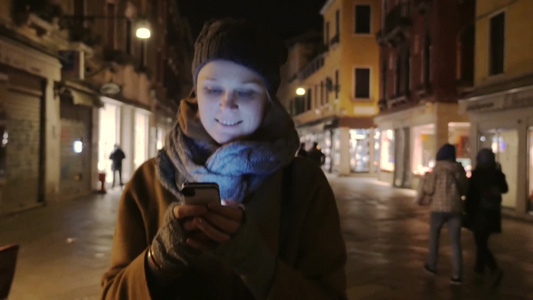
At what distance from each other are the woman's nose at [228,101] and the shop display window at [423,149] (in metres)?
20.3

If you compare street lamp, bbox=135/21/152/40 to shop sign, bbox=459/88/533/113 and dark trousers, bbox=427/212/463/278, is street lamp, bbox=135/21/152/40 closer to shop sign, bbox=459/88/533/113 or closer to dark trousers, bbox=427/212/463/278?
dark trousers, bbox=427/212/463/278

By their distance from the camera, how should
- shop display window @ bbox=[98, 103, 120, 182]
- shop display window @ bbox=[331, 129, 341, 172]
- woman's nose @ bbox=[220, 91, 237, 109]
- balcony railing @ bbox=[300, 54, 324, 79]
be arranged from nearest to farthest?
woman's nose @ bbox=[220, 91, 237, 109], shop display window @ bbox=[98, 103, 120, 182], shop display window @ bbox=[331, 129, 341, 172], balcony railing @ bbox=[300, 54, 324, 79]

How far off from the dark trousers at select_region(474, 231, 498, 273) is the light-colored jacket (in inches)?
19.9

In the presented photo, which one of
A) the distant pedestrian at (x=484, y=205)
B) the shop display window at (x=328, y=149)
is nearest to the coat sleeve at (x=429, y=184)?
the distant pedestrian at (x=484, y=205)

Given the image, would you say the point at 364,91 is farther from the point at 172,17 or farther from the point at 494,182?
the point at 494,182

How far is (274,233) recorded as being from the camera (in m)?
1.55

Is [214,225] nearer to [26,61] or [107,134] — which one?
[26,61]

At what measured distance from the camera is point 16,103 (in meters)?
12.9

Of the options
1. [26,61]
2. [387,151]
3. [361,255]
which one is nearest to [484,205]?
[361,255]

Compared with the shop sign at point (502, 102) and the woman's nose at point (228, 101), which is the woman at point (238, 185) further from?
the shop sign at point (502, 102)

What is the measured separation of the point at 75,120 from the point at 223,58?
16.8m

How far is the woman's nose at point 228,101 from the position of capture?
157 cm

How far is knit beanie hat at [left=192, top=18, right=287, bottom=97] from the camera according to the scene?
1.55m

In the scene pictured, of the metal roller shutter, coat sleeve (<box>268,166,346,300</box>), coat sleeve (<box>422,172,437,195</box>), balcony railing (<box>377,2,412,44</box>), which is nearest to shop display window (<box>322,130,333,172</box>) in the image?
balcony railing (<box>377,2,412,44</box>)
